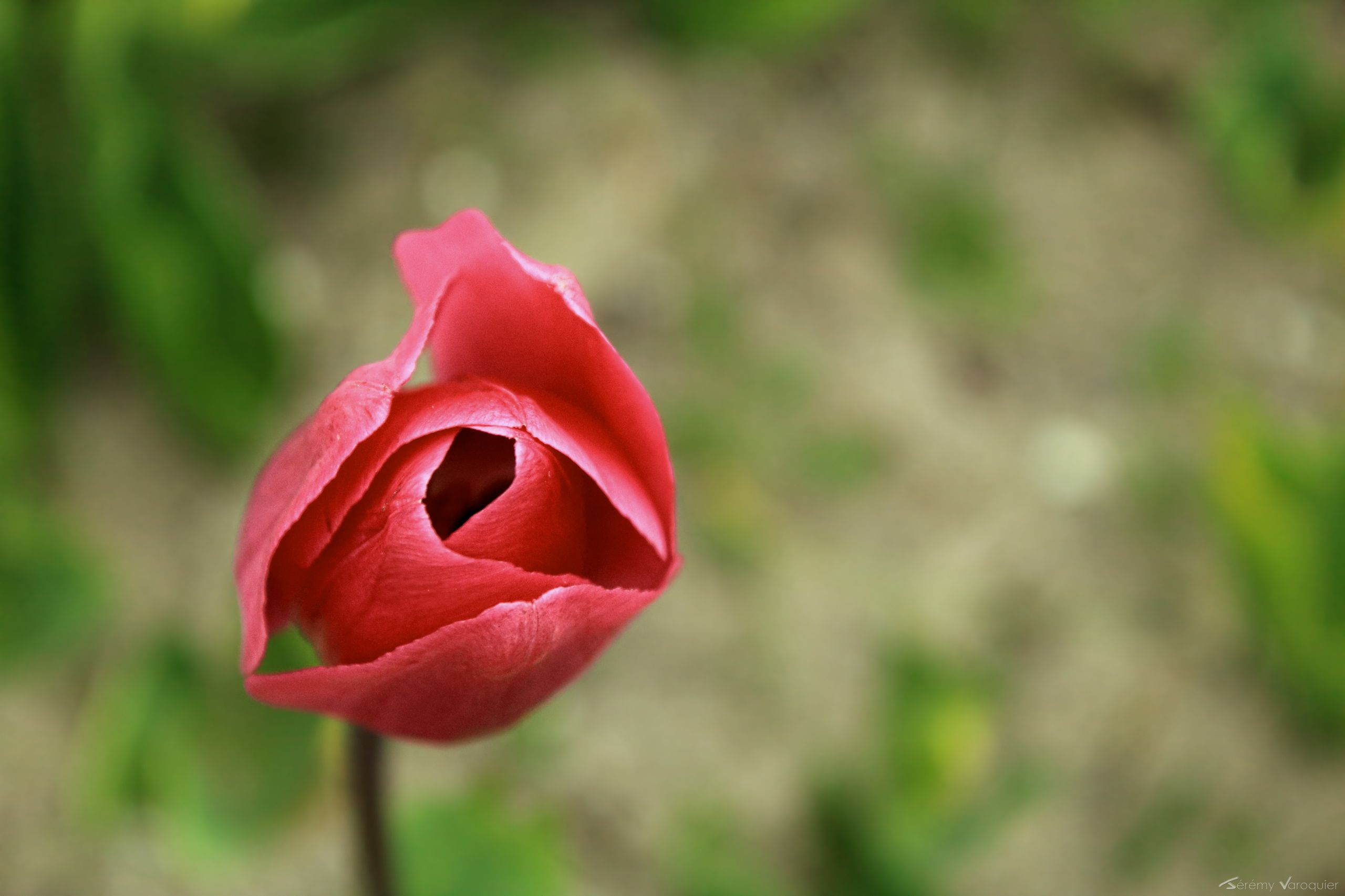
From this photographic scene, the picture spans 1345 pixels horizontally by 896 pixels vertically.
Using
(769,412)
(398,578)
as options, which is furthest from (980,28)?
(398,578)

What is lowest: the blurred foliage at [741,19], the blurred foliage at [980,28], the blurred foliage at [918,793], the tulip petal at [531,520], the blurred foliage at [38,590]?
the blurred foliage at [918,793]

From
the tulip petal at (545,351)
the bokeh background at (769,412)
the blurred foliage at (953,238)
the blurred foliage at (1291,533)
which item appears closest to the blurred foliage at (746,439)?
the bokeh background at (769,412)

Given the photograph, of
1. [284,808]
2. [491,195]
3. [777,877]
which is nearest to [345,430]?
[284,808]

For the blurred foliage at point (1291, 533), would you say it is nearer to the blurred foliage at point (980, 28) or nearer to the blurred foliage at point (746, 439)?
the blurred foliage at point (746, 439)

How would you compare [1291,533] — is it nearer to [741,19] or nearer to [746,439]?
[746,439]

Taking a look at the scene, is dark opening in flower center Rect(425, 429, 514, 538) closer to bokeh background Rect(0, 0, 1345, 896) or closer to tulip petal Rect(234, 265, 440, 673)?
tulip petal Rect(234, 265, 440, 673)
